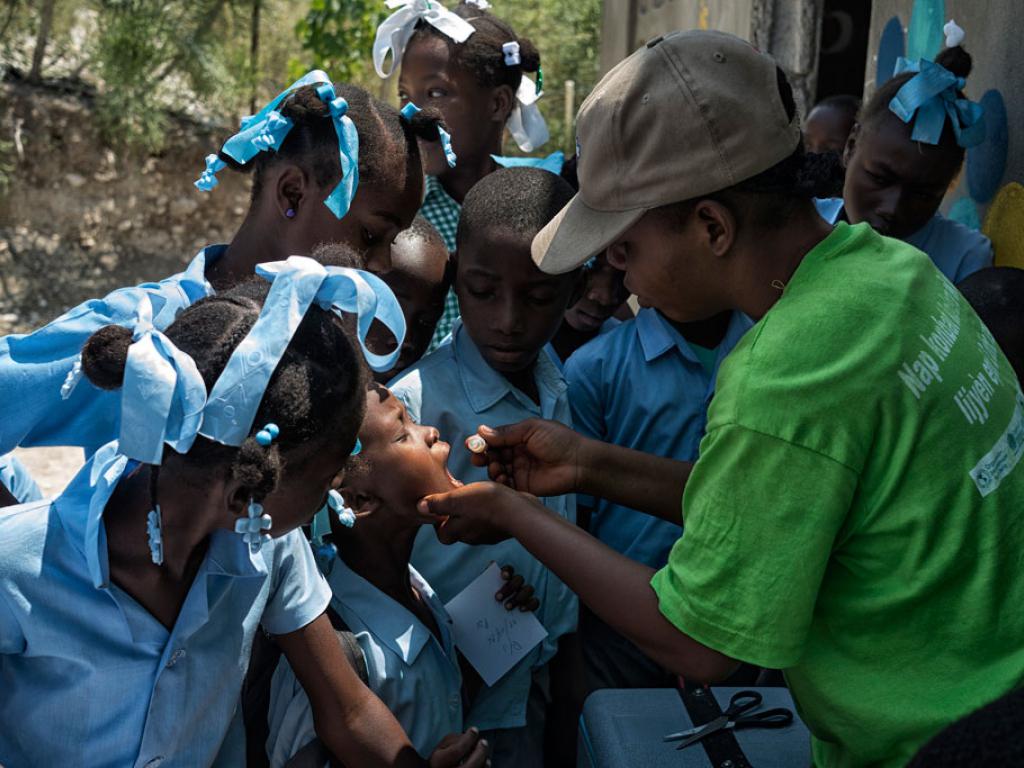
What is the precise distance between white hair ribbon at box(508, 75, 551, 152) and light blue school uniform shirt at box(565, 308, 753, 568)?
143 cm

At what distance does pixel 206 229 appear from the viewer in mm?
10273

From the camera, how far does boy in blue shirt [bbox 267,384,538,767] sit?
88.3 inches

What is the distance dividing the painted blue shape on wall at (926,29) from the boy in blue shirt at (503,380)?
Result: 5.67 feet

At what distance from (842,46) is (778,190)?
20.0 feet

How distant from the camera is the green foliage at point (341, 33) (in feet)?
32.6

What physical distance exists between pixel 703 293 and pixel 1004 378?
48 centimetres

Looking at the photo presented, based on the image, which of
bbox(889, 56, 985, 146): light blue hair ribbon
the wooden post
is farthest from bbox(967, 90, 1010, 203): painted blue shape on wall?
the wooden post

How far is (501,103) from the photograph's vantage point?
416 centimetres

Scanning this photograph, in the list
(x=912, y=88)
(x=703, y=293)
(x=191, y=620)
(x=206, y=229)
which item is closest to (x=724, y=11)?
(x=912, y=88)

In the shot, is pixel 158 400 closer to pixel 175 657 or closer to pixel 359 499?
pixel 175 657

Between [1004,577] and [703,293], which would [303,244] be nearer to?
[703,293]

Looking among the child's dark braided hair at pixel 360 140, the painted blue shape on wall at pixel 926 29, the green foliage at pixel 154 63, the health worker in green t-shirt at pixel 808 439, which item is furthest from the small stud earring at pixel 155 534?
the green foliage at pixel 154 63

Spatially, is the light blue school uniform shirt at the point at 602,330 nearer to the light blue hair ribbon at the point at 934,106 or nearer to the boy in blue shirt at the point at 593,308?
the boy in blue shirt at the point at 593,308

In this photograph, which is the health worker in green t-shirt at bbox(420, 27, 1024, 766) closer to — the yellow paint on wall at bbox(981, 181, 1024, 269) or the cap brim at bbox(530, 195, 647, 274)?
the cap brim at bbox(530, 195, 647, 274)
